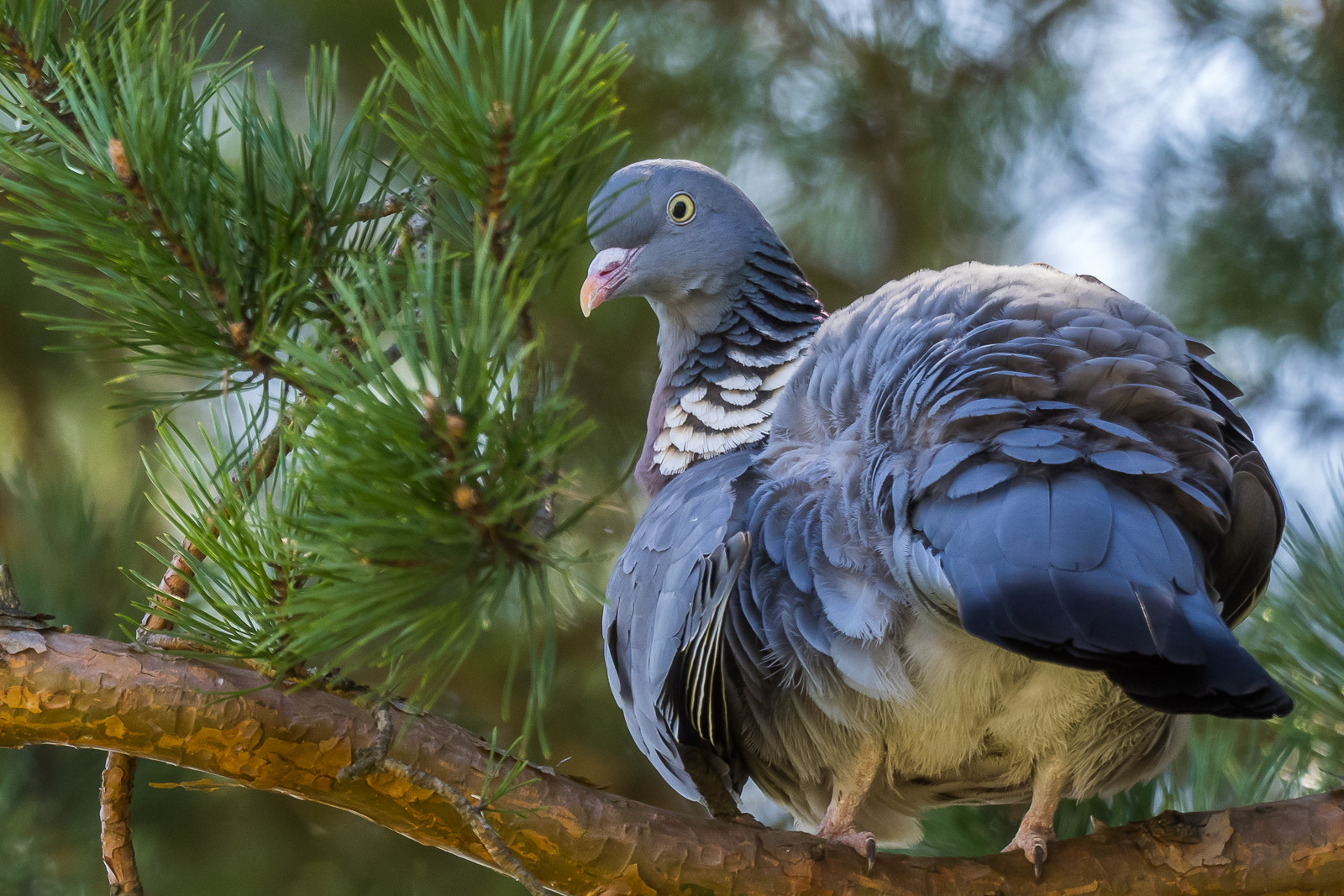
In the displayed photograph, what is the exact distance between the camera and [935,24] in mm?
1993

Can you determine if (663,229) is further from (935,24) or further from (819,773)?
(935,24)

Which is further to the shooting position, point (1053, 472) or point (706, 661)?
point (706, 661)

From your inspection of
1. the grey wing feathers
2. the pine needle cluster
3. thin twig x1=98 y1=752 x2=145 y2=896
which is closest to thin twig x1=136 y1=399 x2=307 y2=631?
the pine needle cluster

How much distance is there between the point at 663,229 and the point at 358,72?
0.87m

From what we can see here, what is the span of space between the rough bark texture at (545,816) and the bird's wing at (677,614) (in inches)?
5.5

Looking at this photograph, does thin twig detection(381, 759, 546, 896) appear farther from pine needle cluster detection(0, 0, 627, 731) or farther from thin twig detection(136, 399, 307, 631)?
thin twig detection(136, 399, 307, 631)

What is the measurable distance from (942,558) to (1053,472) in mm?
104

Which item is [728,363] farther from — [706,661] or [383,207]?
[383,207]

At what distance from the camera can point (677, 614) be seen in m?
1.03

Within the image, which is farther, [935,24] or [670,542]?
[935,24]

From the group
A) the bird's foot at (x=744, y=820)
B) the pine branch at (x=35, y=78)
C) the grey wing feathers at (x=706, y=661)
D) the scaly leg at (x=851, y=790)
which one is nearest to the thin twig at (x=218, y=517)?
the pine branch at (x=35, y=78)

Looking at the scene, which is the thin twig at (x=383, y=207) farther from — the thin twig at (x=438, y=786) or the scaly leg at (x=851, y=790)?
the scaly leg at (x=851, y=790)

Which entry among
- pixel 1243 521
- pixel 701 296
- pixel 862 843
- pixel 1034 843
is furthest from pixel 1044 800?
pixel 701 296

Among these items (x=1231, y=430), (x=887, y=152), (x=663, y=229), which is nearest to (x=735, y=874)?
(x=1231, y=430)
